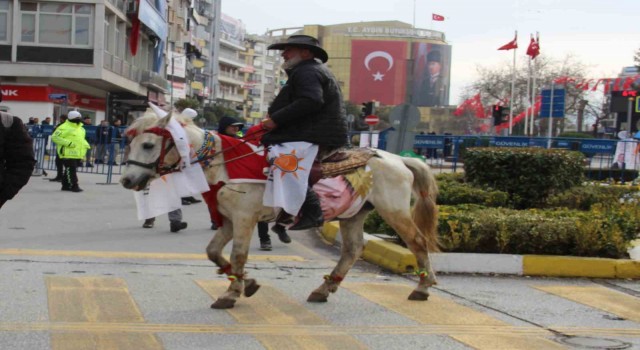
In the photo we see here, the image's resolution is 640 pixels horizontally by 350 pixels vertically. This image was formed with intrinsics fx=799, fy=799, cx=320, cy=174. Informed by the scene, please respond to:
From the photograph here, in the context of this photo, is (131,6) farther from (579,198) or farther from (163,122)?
(163,122)

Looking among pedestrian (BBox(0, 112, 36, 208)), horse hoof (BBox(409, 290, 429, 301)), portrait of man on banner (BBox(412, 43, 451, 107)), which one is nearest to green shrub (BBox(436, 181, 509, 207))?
horse hoof (BBox(409, 290, 429, 301))

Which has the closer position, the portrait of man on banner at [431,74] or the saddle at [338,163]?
the saddle at [338,163]

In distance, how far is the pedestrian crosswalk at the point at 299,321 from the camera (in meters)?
5.36

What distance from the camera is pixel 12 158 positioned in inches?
202

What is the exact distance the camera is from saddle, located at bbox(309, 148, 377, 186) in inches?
259

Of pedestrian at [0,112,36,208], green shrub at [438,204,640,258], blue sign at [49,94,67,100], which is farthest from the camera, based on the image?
blue sign at [49,94,67,100]

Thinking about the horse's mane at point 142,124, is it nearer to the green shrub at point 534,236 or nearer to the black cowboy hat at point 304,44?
the black cowboy hat at point 304,44

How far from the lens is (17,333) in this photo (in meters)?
5.21

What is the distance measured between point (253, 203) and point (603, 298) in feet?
11.5

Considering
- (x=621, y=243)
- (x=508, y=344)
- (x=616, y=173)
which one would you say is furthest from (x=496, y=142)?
(x=508, y=344)

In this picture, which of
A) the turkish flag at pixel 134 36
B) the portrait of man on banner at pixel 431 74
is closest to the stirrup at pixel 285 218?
the turkish flag at pixel 134 36

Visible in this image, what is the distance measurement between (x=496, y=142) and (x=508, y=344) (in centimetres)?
1801

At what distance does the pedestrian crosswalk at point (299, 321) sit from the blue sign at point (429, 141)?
1771 centimetres

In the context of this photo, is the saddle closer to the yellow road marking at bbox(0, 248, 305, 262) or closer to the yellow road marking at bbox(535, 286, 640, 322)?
the yellow road marking at bbox(535, 286, 640, 322)
